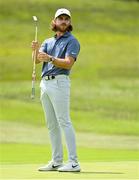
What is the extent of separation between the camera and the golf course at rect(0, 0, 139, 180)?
10.2 meters

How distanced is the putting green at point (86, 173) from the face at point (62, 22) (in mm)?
1515

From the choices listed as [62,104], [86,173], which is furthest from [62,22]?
[86,173]

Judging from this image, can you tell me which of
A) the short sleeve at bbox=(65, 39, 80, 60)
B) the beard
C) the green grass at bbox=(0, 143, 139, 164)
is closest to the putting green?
the short sleeve at bbox=(65, 39, 80, 60)

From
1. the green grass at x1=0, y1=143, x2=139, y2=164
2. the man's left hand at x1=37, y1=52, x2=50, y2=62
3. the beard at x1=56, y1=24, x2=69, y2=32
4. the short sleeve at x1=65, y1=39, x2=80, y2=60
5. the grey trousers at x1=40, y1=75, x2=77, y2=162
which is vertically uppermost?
the beard at x1=56, y1=24, x2=69, y2=32

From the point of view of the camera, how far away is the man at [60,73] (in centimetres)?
806

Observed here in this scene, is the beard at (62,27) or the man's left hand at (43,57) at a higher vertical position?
the beard at (62,27)

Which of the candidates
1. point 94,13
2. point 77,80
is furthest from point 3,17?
point 77,80

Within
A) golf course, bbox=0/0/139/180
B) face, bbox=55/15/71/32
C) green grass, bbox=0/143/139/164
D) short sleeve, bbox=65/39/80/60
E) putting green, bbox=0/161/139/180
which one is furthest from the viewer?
green grass, bbox=0/143/139/164

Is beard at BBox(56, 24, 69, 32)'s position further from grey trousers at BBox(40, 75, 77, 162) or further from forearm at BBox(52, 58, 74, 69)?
grey trousers at BBox(40, 75, 77, 162)

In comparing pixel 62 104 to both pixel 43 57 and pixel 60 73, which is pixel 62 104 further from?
pixel 43 57

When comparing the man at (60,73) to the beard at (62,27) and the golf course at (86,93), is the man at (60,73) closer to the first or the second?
the beard at (62,27)

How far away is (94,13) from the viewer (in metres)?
64.2

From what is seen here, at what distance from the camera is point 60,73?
817 centimetres

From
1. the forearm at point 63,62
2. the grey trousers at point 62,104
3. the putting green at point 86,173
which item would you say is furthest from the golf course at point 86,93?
the forearm at point 63,62
